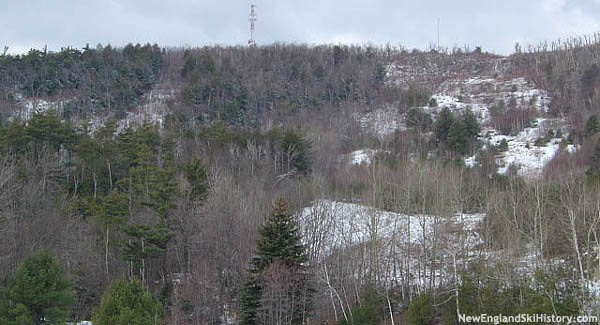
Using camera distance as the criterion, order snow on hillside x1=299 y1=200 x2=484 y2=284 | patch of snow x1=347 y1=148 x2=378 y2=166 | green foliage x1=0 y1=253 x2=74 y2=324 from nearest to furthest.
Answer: green foliage x1=0 y1=253 x2=74 y2=324 → snow on hillside x1=299 y1=200 x2=484 y2=284 → patch of snow x1=347 y1=148 x2=378 y2=166

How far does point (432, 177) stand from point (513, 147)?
28.0 m

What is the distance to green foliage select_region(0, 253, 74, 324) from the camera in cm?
2053

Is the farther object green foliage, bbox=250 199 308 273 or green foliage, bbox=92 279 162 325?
green foliage, bbox=250 199 308 273

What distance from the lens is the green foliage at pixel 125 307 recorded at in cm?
1934

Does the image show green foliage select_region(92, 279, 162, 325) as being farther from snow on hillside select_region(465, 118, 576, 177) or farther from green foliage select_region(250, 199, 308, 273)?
snow on hillside select_region(465, 118, 576, 177)

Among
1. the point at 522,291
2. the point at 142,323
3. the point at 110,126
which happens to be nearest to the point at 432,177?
the point at 522,291

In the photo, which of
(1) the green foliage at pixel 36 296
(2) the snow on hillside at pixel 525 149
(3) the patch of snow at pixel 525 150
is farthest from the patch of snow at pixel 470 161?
(1) the green foliage at pixel 36 296

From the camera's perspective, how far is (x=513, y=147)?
5359 cm

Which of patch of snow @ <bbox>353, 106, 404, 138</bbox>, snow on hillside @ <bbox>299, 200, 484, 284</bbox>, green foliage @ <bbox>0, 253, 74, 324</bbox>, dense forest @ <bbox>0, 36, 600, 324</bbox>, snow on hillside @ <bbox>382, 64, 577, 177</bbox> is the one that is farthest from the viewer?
patch of snow @ <bbox>353, 106, 404, 138</bbox>

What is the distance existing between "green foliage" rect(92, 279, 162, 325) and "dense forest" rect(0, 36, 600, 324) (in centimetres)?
6

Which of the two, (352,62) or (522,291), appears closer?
(522,291)

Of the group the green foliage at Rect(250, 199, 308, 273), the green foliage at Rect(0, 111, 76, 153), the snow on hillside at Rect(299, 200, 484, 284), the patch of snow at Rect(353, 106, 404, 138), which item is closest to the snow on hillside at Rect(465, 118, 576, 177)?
the patch of snow at Rect(353, 106, 404, 138)

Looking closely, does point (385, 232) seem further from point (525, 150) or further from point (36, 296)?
point (525, 150)

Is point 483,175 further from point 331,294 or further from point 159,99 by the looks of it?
point 159,99
